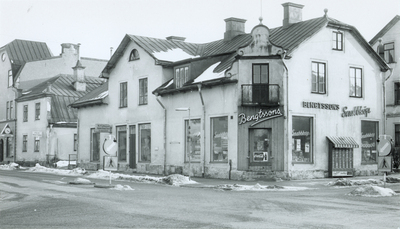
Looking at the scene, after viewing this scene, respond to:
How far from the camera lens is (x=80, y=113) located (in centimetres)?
4072

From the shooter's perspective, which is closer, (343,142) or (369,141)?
(343,142)

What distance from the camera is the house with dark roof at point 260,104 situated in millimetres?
26500

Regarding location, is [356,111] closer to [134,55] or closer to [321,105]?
[321,105]


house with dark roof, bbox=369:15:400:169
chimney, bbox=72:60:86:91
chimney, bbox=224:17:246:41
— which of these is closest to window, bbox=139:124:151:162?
chimney, bbox=224:17:246:41

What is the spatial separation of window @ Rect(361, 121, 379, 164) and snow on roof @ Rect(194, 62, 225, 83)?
27.4 ft

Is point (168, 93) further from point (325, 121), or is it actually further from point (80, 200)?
point (80, 200)

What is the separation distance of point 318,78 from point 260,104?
4111 millimetres

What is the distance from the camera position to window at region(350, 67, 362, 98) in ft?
97.9

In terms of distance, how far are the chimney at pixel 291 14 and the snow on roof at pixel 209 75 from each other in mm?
4819

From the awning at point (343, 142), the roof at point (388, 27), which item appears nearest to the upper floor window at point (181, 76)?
the awning at point (343, 142)

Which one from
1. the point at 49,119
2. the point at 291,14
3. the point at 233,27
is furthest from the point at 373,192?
the point at 49,119

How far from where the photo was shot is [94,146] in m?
39.0

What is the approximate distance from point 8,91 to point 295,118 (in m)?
35.8

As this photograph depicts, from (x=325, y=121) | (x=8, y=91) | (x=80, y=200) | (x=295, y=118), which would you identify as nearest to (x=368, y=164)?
(x=325, y=121)
